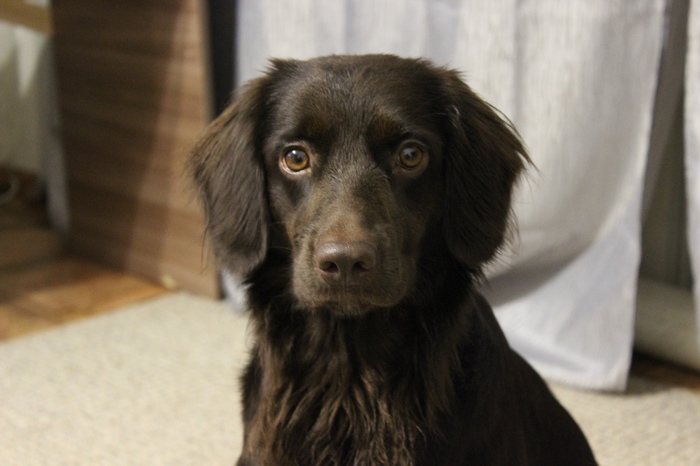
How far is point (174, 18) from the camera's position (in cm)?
301

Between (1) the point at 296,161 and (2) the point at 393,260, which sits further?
(1) the point at 296,161

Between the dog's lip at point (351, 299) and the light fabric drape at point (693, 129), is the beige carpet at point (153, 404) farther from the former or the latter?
the dog's lip at point (351, 299)

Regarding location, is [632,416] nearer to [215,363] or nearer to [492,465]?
[492,465]

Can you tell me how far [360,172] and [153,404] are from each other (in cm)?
129

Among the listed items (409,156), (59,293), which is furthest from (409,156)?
(59,293)

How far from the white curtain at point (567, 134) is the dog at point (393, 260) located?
32.6 inches

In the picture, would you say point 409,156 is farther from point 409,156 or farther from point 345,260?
point 345,260

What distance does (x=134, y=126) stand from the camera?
3348 millimetres

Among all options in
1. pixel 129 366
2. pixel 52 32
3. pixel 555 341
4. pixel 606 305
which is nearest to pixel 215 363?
pixel 129 366

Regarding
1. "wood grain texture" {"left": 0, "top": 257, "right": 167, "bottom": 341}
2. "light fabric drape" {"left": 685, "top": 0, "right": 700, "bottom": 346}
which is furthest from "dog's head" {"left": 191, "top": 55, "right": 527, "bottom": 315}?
"wood grain texture" {"left": 0, "top": 257, "right": 167, "bottom": 341}

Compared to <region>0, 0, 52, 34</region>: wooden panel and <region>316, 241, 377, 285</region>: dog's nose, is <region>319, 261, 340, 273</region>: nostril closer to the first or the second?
<region>316, 241, 377, 285</region>: dog's nose

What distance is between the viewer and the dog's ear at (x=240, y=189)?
4.85ft

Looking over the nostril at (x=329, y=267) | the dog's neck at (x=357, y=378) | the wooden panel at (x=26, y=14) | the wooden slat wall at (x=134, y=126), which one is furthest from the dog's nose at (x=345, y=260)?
the wooden panel at (x=26, y=14)

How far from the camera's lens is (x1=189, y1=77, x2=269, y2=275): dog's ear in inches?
58.2
